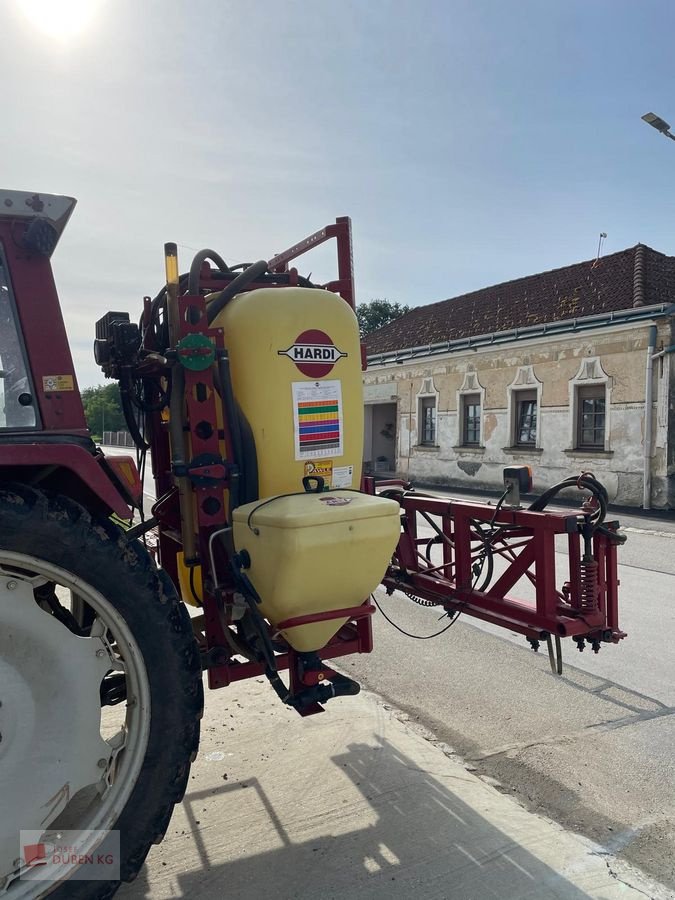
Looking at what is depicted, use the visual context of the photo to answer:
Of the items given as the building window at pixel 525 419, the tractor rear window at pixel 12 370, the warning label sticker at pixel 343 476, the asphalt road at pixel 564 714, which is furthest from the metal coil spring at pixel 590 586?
the building window at pixel 525 419

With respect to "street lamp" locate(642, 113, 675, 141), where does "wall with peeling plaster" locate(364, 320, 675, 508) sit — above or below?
below

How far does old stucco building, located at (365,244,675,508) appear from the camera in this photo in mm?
14203

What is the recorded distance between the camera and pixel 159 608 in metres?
2.16

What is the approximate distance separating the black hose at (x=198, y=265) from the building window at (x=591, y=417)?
539 inches

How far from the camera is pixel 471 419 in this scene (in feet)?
62.8

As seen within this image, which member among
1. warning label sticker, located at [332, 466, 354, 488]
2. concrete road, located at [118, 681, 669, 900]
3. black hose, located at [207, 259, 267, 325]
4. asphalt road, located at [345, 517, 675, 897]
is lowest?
asphalt road, located at [345, 517, 675, 897]

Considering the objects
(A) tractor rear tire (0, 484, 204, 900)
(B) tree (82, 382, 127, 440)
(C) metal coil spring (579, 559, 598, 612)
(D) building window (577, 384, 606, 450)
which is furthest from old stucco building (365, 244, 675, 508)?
(A) tractor rear tire (0, 484, 204, 900)

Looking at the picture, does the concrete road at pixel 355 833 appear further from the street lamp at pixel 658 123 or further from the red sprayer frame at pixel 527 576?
the street lamp at pixel 658 123

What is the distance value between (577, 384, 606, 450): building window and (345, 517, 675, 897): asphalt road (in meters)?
9.89

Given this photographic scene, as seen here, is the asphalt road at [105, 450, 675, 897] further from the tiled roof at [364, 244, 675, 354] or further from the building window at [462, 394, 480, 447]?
the building window at [462, 394, 480, 447]

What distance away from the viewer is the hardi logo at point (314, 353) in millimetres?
2703

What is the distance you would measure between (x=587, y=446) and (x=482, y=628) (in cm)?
1121

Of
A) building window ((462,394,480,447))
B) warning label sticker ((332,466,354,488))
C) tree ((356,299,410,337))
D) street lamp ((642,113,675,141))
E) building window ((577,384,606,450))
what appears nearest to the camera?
warning label sticker ((332,466,354,488))

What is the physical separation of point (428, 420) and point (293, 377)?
60.6 ft
